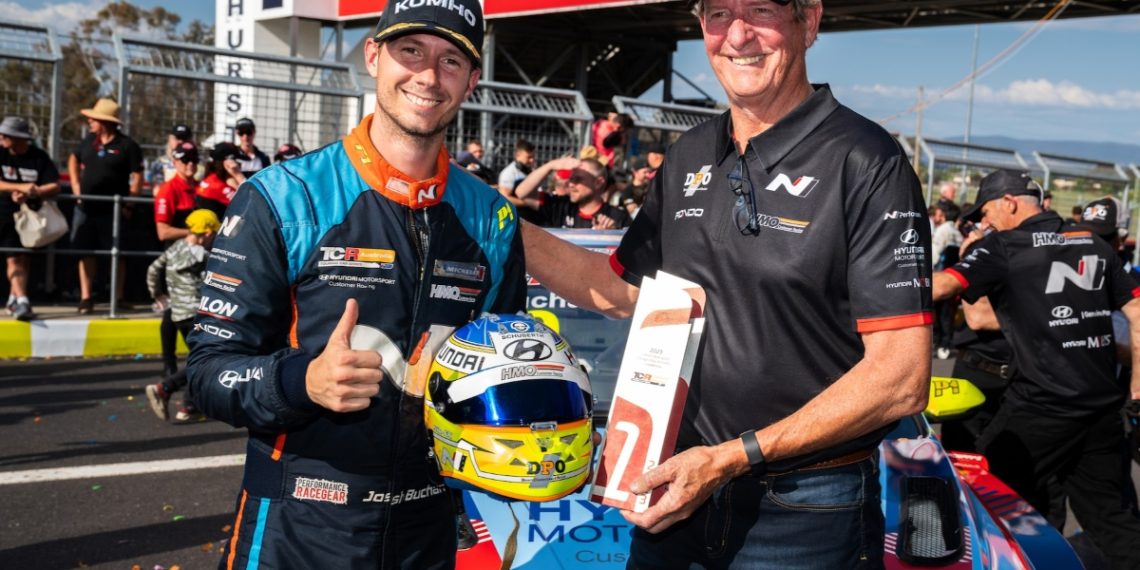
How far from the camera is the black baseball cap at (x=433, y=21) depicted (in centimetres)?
236

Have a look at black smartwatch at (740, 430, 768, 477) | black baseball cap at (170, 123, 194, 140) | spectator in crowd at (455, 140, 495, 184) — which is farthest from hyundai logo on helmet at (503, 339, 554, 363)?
black baseball cap at (170, 123, 194, 140)

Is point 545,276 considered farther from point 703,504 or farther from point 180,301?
point 180,301

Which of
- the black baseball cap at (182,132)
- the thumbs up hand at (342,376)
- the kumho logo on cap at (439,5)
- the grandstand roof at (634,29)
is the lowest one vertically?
the thumbs up hand at (342,376)

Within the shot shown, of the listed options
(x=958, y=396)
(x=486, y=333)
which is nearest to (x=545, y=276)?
(x=486, y=333)

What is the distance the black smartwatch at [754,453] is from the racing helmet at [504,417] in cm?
35

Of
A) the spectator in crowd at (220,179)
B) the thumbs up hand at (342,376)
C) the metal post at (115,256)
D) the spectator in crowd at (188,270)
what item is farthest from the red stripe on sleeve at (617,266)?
the metal post at (115,256)

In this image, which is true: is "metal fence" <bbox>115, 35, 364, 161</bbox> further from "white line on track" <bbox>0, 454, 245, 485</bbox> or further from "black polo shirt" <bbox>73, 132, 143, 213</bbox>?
"white line on track" <bbox>0, 454, 245, 485</bbox>

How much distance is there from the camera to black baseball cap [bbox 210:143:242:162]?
9969 millimetres

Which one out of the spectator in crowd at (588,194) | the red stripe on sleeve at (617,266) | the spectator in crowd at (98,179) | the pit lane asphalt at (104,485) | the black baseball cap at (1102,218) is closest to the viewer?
the red stripe on sleeve at (617,266)

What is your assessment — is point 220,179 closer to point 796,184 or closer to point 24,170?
point 24,170

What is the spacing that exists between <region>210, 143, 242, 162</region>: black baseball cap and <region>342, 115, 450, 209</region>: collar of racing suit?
8081mm

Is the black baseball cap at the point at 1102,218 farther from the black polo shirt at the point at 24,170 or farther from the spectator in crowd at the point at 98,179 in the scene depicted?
the black polo shirt at the point at 24,170

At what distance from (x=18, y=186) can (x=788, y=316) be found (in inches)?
352

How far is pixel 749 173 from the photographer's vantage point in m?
2.47
